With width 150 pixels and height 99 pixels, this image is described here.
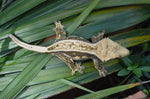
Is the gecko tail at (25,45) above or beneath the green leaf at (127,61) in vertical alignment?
above

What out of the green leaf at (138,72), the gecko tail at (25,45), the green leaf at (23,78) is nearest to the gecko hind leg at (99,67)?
the green leaf at (138,72)

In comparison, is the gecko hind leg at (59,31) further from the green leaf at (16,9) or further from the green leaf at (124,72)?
the green leaf at (124,72)

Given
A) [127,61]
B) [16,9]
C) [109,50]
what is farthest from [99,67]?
[16,9]

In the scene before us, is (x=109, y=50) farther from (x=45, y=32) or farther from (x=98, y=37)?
(x=45, y=32)

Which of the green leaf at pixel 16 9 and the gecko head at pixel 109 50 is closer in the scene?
the green leaf at pixel 16 9

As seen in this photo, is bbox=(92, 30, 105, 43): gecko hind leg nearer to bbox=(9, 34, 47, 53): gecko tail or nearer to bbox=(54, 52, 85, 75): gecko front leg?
bbox=(54, 52, 85, 75): gecko front leg

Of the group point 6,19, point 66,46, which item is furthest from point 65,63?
point 6,19
